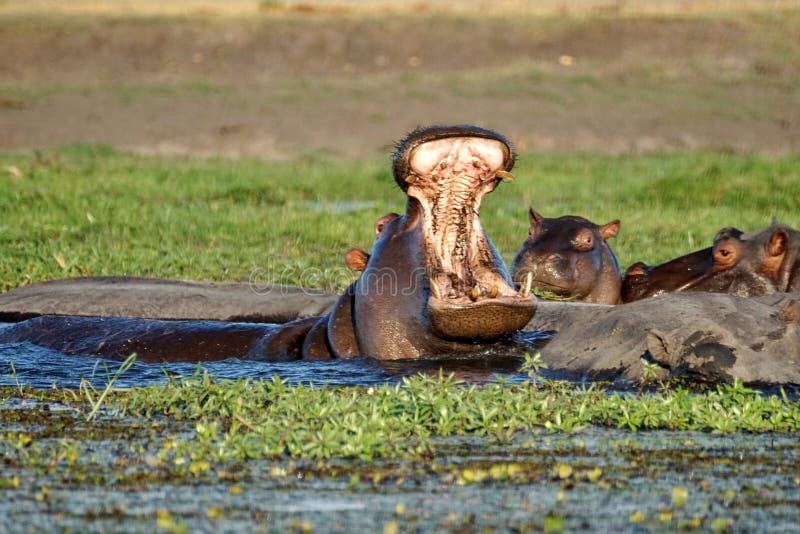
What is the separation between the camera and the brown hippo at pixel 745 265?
667 cm

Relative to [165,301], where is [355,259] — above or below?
above

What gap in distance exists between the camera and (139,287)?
25.0ft

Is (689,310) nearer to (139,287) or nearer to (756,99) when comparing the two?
(139,287)

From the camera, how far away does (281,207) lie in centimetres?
1220

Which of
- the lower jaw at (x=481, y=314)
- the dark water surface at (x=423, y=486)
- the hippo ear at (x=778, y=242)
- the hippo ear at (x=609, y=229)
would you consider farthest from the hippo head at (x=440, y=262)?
the hippo ear at (x=609, y=229)

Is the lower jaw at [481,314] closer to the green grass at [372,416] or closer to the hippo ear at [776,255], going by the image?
the green grass at [372,416]

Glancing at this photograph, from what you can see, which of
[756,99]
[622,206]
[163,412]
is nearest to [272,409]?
[163,412]

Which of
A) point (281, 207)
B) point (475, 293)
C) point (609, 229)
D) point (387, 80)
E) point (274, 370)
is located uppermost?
point (387, 80)

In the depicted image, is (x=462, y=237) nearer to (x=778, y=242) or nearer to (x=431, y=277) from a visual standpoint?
(x=431, y=277)

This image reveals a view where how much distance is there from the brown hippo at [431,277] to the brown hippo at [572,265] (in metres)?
1.74

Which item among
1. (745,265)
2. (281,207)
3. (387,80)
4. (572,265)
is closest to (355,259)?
(572,265)

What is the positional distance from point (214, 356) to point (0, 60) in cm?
1962

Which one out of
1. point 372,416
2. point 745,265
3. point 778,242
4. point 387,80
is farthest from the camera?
point 387,80

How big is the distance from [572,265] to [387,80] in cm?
1560
